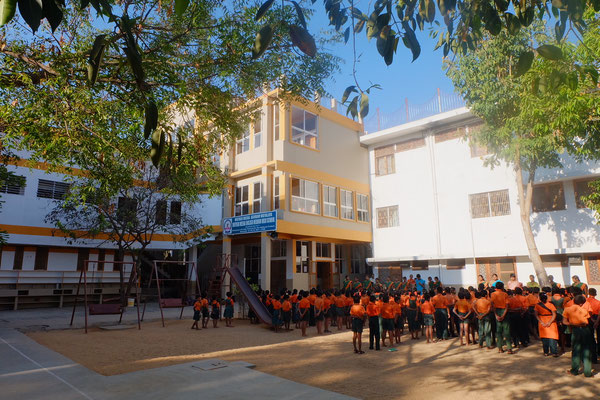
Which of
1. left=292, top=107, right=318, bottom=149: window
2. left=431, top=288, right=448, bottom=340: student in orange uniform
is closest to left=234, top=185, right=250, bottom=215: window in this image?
left=292, top=107, right=318, bottom=149: window

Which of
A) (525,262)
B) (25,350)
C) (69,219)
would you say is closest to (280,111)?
(69,219)

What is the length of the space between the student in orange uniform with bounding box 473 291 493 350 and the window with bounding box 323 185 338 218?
12216mm

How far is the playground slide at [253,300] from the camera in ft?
50.6

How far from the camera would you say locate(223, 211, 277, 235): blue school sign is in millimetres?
19047

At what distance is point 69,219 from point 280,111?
39.3ft

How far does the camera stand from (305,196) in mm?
21141

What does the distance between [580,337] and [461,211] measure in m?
13.4

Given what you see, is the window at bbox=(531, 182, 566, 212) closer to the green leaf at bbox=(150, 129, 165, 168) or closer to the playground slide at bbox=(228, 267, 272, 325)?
the playground slide at bbox=(228, 267, 272, 325)

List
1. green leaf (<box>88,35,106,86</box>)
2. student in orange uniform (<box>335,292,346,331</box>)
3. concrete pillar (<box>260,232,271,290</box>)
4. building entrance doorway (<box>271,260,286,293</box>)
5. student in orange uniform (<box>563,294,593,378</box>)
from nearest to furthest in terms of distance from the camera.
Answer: green leaf (<box>88,35,106,86</box>) < student in orange uniform (<box>563,294,593,378</box>) < student in orange uniform (<box>335,292,346,331</box>) < concrete pillar (<box>260,232,271,290</box>) < building entrance doorway (<box>271,260,286,293</box>)

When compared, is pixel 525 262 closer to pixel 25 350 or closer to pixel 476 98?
pixel 476 98

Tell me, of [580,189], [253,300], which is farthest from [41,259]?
[580,189]

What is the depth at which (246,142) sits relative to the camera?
2239 cm

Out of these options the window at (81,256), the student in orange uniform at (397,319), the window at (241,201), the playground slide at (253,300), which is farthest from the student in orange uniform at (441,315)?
the window at (81,256)

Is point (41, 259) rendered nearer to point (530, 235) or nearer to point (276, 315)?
point (276, 315)
